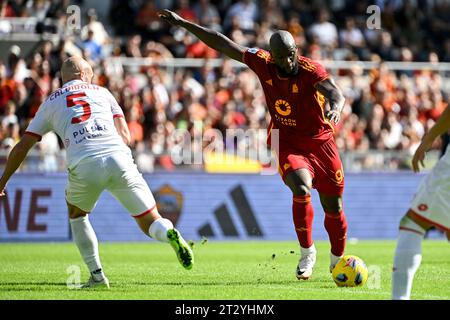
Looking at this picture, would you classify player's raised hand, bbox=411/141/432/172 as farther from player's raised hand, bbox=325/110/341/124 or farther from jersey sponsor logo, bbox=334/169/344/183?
jersey sponsor logo, bbox=334/169/344/183

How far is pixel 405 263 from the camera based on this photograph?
26.2 ft

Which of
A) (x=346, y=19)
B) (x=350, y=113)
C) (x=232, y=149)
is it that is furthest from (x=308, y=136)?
(x=346, y=19)

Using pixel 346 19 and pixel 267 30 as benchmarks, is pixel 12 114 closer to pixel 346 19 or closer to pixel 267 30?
pixel 267 30

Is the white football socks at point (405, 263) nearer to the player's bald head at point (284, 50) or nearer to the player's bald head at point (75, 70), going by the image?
the player's bald head at point (284, 50)

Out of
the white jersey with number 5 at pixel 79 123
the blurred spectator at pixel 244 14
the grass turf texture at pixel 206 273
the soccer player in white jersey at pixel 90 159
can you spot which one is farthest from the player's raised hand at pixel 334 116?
the blurred spectator at pixel 244 14

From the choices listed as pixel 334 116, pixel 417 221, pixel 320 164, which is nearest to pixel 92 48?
pixel 320 164

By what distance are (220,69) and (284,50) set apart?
13.3m

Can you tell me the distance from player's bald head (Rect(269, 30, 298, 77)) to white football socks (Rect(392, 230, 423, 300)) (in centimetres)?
391

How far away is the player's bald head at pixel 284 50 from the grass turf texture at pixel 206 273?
8.17ft

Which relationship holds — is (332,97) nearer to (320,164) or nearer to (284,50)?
(284,50)

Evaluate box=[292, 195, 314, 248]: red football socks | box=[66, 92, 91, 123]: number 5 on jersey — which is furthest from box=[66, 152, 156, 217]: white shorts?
box=[292, 195, 314, 248]: red football socks

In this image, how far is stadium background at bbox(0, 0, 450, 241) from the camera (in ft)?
68.6

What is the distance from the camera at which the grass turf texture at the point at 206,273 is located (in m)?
10.0

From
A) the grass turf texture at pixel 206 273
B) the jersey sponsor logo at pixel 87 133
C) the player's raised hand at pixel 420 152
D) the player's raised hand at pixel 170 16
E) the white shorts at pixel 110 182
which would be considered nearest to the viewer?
the player's raised hand at pixel 420 152
